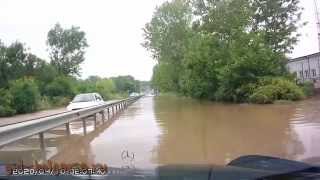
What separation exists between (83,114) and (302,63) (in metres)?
62.2

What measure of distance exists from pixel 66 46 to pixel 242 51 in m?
85.5

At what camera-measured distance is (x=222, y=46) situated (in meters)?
44.9

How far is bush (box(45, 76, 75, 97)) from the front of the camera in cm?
8719

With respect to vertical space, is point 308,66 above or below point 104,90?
above

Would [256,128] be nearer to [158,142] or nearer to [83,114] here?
[158,142]

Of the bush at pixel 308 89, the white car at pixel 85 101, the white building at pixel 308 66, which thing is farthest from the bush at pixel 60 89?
the white car at pixel 85 101

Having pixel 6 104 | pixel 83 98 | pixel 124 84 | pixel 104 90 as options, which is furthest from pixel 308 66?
pixel 124 84

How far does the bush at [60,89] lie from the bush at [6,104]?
3209cm

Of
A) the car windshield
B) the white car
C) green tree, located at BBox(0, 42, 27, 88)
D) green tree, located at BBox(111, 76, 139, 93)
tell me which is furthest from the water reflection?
green tree, located at BBox(111, 76, 139, 93)

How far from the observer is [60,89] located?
87562 millimetres

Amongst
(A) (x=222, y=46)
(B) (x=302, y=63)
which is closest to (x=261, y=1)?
(A) (x=222, y=46)

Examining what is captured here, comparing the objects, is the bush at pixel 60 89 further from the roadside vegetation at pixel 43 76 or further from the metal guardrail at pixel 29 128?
the metal guardrail at pixel 29 128

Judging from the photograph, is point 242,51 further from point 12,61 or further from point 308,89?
point 12,61

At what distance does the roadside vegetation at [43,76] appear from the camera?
182 ft
